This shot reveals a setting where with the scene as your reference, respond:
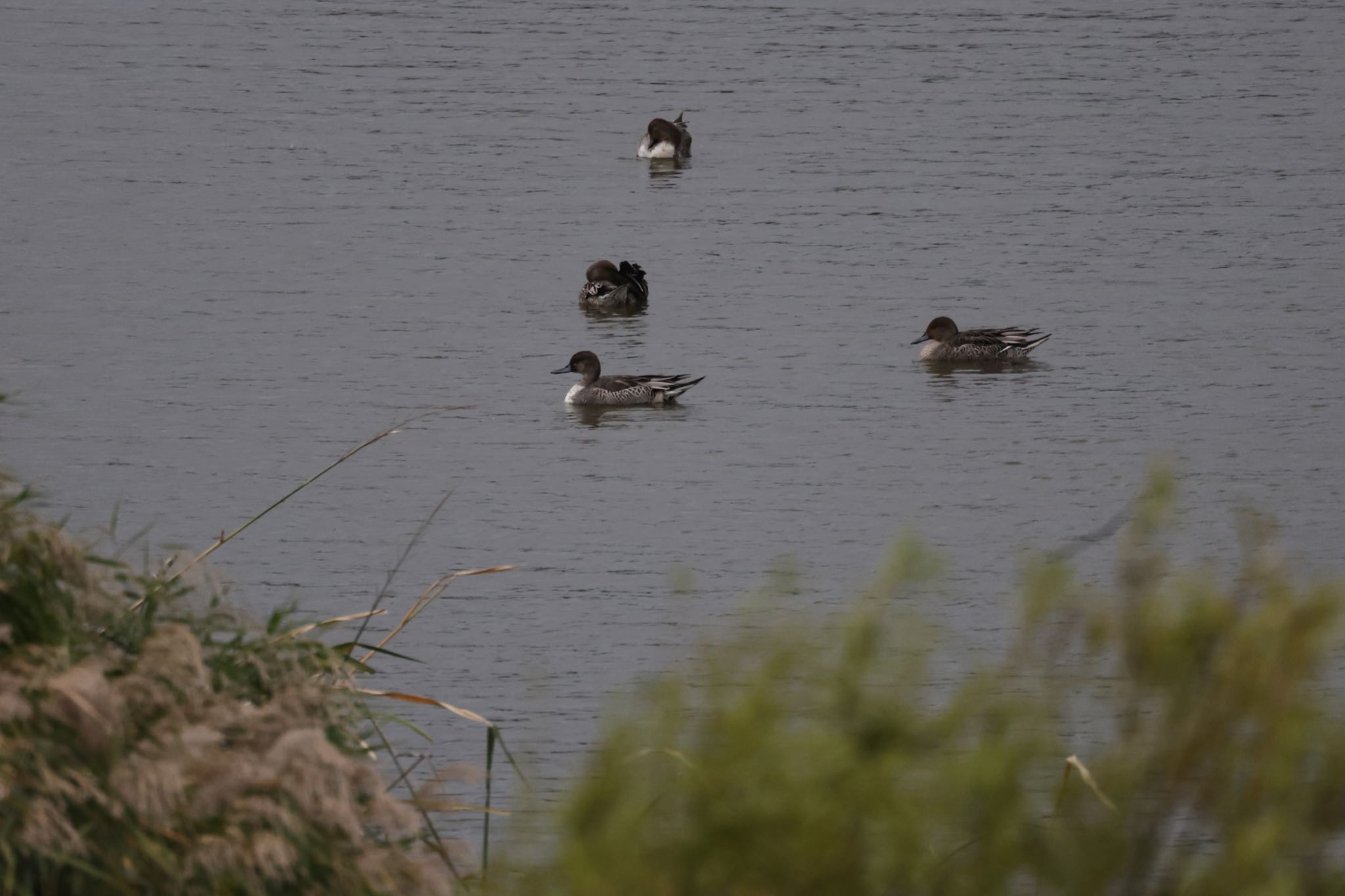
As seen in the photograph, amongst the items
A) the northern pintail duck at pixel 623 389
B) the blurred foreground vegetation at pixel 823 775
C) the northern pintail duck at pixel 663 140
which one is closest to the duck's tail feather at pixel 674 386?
the northern pintail duck at pixel 623 389

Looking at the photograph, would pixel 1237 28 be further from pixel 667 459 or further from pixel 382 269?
pixel 667 459

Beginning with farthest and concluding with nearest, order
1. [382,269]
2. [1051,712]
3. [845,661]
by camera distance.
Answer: [382,269], [1051,712], [845,661]

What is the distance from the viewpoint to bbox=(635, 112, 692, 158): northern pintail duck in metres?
25.0

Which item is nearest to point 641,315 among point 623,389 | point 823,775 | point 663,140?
point 623,389

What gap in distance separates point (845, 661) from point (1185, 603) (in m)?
0.50

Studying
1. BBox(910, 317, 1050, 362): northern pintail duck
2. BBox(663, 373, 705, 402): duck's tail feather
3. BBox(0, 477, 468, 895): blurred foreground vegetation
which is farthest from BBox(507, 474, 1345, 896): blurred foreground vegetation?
BBox(910, 317, 1050, 362): northern pintail duck

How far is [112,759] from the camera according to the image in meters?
3.71

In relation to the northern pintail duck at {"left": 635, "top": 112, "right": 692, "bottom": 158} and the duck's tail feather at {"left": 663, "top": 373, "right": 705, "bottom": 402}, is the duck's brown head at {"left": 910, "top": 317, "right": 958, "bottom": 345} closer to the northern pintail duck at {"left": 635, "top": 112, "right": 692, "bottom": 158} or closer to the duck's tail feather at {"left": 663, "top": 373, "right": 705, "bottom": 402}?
the duck's tail feather at {"left": 663, "top": 373, "right": 705, "bottom": 402}

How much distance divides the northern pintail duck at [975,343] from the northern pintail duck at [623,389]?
1998 millimetres

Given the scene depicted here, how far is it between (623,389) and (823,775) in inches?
496

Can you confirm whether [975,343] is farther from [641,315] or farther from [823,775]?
[823,775]

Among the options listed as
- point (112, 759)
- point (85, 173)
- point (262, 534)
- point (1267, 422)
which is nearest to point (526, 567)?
point (262, 534)

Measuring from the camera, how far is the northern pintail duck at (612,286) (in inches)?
725

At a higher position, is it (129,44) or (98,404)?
(129,44)
